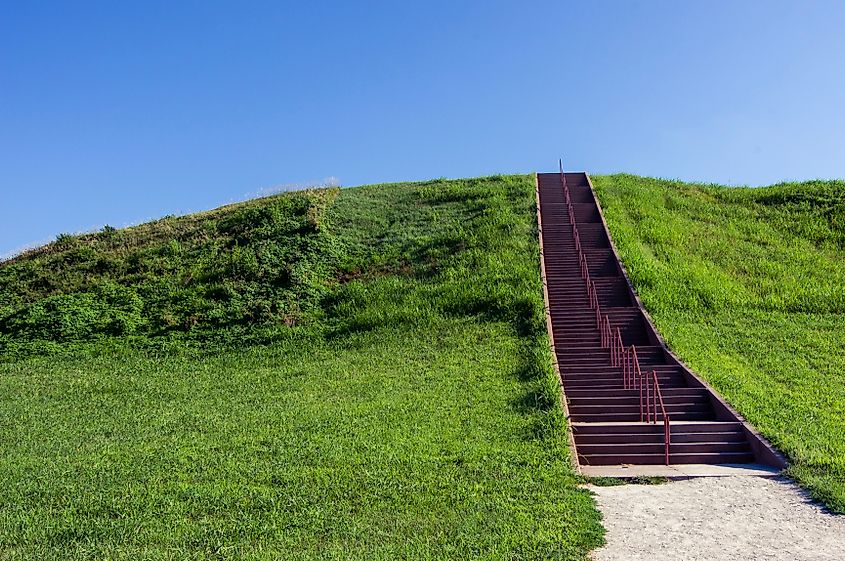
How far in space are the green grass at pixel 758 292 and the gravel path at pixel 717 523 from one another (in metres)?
0.57

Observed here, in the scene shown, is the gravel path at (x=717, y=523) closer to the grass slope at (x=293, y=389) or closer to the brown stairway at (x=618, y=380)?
the grass slope at (x=293, y=389)

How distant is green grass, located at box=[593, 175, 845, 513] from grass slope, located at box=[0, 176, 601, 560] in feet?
11.2

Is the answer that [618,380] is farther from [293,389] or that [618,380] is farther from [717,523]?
[717,523]

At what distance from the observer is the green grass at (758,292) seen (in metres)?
12.8

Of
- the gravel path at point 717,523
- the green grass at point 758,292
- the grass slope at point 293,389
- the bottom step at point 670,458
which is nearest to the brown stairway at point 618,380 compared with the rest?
the bottom step at point 670,458

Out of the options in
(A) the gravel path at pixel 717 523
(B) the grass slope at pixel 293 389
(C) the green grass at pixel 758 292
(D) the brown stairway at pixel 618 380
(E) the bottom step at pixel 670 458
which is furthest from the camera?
(C) the green grass at pixel 758 292

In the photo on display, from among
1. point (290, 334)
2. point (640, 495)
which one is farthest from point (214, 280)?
point (640, 495)

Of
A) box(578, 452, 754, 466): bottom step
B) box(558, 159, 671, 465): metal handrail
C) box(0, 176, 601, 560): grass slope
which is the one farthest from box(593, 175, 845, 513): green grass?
box(0, 176, 601, 560): grass slope

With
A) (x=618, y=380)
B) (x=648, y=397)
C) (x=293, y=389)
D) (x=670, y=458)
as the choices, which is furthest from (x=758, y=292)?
(x=293, y=389)

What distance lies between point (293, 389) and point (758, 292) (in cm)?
1404

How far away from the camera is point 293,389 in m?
16.1

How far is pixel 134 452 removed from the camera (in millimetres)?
11938

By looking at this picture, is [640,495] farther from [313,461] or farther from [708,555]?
[313,461]

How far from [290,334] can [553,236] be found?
10.3 m
